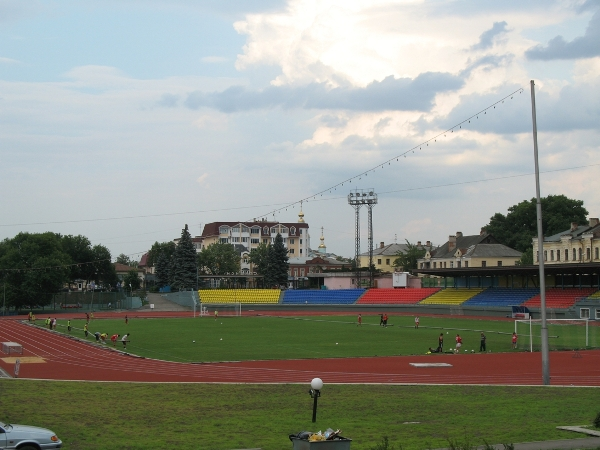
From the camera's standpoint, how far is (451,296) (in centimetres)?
9569

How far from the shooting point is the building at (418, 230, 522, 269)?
11825 cm

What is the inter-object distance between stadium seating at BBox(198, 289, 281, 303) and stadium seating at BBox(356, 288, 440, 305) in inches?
534

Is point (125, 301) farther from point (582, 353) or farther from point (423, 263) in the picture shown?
point (582, 353)

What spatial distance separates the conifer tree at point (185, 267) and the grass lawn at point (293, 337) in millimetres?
41385

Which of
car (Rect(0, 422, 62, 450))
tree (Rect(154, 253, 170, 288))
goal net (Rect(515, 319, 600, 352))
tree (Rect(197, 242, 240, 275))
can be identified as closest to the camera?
car (Rect(0, 422, 62, 450))

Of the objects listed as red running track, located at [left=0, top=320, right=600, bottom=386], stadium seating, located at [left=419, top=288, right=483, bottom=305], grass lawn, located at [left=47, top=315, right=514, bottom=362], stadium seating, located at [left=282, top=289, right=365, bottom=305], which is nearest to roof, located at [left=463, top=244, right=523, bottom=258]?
stadium seating, located at [left=419, top=288, right=483, bottom=305]

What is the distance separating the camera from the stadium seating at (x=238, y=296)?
4274 inches

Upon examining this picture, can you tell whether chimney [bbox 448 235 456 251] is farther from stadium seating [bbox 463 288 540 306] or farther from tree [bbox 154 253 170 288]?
tree [bbox 154 253 170 288]

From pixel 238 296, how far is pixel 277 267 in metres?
18.3

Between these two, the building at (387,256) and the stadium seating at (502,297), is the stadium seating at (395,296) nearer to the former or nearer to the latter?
the stadium seating at (502,297)

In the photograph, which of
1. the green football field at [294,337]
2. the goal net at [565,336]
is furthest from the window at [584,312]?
the goal net at [565,336]

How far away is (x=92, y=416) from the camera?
21531mm

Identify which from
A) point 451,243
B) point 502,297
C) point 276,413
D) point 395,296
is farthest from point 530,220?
point 276,413

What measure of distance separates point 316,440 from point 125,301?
10236cm
